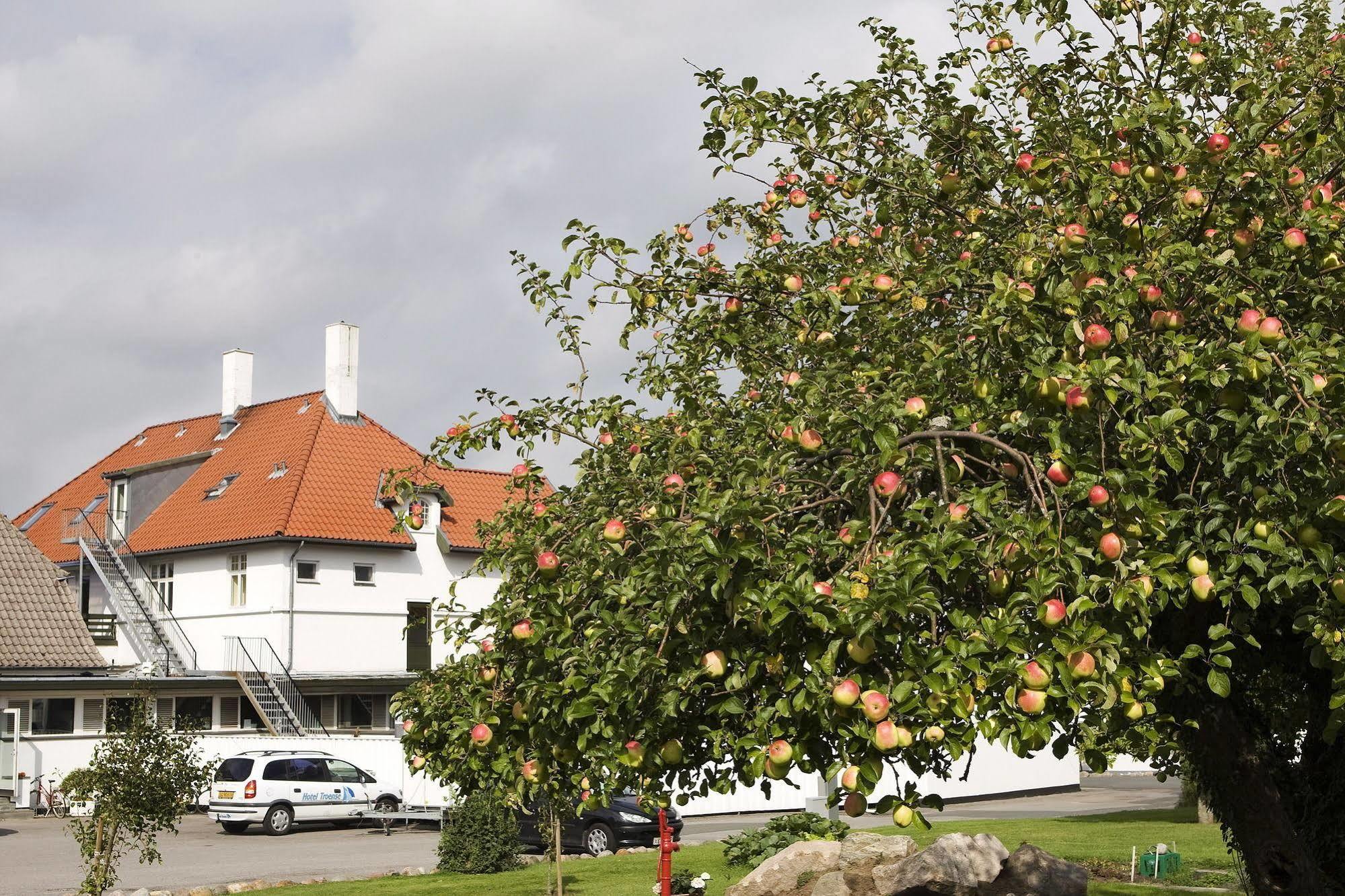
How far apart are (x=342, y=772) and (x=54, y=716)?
9348 millimetres

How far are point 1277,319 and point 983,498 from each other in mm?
1509

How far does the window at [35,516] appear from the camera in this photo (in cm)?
5353

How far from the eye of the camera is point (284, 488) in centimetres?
4459

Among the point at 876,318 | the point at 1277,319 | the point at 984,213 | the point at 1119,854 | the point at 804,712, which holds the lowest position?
the point at 1119,854

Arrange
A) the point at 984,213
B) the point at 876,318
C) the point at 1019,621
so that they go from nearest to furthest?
1. the point at 1019,621
2. the point at 876,318
3. the point at 984,213

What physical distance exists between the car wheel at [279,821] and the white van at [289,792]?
0.6 inches

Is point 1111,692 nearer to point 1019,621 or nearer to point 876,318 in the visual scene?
point 1019,621

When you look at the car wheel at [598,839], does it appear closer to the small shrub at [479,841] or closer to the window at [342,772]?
the small shrub at [479,841]

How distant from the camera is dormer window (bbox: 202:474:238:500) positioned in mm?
47219

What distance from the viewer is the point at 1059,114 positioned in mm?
9125

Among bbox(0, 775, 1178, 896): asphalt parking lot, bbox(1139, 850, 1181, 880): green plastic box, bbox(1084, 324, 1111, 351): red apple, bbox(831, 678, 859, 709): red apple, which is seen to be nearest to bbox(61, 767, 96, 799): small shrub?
bbox(0, 775, 1178, 896): asphalt parking lot

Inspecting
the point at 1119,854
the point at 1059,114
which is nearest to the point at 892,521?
the point at 1059,114

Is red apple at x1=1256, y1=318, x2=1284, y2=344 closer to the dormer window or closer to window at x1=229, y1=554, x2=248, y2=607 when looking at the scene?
window at x1=229, y1=554, x2=248, y2=607

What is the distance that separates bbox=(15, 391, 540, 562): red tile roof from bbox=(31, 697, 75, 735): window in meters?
7.73
